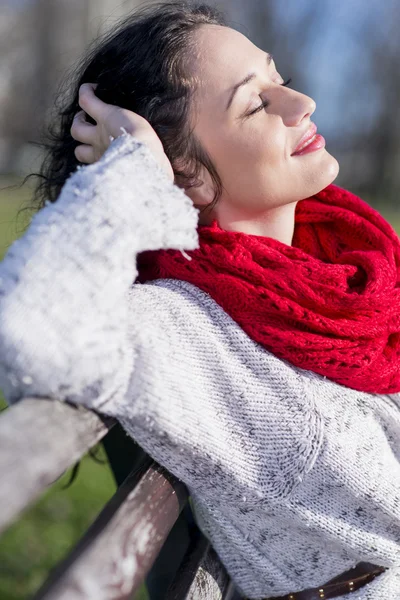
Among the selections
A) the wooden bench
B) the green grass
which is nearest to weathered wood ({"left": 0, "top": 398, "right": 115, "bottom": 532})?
the wooden bench

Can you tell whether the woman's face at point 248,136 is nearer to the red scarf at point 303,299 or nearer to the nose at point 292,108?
the nose at point 292,108

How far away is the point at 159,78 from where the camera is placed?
1.70 m

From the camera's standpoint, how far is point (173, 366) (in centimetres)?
123

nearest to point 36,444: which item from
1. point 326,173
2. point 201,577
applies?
point 201,577

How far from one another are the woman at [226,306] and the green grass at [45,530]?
808 mm

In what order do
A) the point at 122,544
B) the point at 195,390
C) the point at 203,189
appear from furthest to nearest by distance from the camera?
the point at 203,189 → the point at 195,390 → the point at 122,544

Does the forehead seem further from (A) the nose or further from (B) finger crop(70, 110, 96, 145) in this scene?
(B) finger crop(70, 110, 96, 145)

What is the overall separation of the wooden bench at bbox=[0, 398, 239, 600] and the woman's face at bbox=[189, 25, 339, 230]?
0.67 metres

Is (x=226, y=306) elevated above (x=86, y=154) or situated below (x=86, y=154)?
below

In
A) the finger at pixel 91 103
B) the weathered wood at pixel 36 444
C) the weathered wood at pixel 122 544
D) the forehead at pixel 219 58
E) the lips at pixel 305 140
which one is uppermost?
the forehead at pixel 219 58

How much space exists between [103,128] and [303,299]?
0.60 m

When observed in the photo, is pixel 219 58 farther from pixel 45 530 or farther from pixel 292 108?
pixel 45 530

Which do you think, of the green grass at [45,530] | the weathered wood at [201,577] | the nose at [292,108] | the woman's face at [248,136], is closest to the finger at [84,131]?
the woman's face at [248,136]

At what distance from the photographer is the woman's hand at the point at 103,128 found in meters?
1.45
